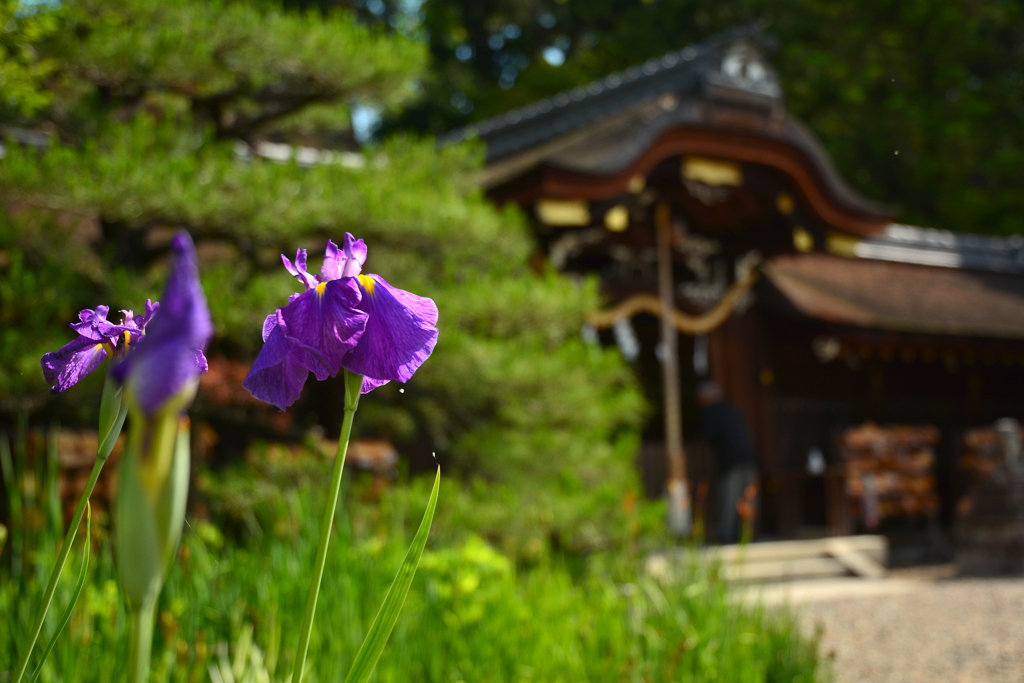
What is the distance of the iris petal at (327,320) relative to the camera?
2.64ft

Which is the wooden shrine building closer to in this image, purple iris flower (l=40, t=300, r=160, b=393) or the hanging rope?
the hanging rope

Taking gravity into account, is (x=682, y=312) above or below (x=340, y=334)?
above

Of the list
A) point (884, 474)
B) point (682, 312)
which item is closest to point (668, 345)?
point (682, 312)

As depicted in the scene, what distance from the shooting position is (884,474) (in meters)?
8.75

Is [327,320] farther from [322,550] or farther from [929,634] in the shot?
[929,634]

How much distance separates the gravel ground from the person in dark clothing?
5.31 ft

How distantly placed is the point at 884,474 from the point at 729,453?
2.12 meters

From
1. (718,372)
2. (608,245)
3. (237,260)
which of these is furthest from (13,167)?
(718,372)

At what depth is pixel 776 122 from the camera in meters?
10.0

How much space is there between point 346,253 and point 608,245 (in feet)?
24.4

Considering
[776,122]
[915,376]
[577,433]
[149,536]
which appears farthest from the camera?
[915,376]

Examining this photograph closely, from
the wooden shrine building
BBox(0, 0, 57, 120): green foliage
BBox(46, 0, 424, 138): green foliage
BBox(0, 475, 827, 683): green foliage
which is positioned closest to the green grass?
BBox(0, 475, 827, 683): green foliage

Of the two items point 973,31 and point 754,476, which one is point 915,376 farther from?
point 973,31

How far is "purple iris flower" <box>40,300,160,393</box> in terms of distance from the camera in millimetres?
838
